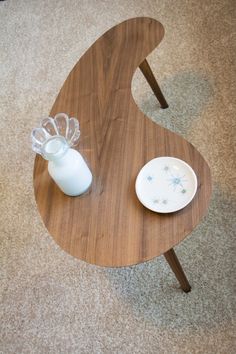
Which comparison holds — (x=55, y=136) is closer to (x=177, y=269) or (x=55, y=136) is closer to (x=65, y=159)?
(x=65, y=159)

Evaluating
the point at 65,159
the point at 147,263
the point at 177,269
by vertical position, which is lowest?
the point at 147,263

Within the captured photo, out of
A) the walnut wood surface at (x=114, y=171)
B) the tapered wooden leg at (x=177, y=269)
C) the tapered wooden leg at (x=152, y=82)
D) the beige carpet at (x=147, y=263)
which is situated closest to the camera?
the walnut wood surface at (x=114, y=171)

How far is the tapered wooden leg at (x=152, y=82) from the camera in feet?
5.32

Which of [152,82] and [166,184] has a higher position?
[166,184]

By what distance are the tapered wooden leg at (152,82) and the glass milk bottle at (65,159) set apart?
0.63 m

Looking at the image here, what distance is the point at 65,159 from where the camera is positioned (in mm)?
1014

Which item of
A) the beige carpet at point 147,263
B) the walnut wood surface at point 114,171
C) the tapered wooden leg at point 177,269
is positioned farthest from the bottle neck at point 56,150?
the beige carpet at point 147,263

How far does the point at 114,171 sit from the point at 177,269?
14.9 inches

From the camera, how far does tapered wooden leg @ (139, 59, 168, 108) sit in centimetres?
162

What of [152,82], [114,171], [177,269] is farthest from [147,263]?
[152,82]

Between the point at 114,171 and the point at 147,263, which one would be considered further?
the point at 147,263

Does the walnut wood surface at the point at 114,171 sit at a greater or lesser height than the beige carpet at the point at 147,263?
greater

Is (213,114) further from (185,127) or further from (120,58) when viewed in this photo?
(120,58)

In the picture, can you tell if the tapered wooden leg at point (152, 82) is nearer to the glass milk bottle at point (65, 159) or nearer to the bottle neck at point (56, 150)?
the glass milk bottle at point (65, 159)
